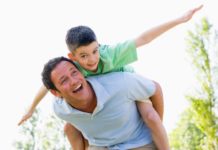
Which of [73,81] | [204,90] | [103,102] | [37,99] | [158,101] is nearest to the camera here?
[73,81]

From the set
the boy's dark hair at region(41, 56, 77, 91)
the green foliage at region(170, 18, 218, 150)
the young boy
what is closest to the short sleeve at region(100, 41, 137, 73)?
the young boy

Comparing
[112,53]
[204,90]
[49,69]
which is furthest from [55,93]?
[204,90]

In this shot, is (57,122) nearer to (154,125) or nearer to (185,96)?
(185,96)

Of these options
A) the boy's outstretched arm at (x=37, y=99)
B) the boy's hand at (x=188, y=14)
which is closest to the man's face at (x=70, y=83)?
the boy's outstretched arm at (x=37, y=99)

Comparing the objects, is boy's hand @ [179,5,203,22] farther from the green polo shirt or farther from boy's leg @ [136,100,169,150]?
boy's leg @ [136,100,169,150]

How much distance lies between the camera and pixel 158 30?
3.19m

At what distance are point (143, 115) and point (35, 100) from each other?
A: 85cm

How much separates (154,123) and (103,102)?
1.30ft

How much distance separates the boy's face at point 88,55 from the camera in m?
3.04

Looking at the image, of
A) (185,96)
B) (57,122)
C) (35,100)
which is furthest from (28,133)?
(35,100)

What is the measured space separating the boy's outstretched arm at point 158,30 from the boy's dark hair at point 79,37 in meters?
0.33

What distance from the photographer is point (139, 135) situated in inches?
133

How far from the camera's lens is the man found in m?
3.06

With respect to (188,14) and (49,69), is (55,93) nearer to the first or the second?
(49,69)
